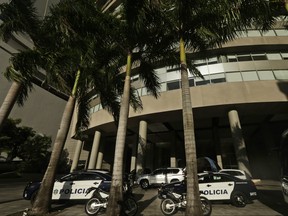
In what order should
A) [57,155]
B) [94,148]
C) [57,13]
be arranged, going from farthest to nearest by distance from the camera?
[94,148]
[57,13]
[57,155]

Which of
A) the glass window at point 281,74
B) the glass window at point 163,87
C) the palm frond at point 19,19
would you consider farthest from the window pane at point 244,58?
the palm frond at point 19,19

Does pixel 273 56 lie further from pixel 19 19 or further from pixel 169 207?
pixel 19 19

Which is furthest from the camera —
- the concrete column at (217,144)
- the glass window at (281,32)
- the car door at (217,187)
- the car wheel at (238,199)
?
the concrete column at (217,144)

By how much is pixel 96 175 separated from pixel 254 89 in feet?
53.1

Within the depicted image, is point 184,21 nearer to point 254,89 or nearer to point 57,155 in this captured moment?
point 57,155

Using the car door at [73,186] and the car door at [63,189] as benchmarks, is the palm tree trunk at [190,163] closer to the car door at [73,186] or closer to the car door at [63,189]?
the car door at [73,186]

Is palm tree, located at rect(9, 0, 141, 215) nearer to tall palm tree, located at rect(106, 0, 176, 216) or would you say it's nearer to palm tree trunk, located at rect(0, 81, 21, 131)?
tall palm tree, located at rect(106, 0, 176, 216)

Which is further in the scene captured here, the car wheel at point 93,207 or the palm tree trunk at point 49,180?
the palm tree trunk at point 49,180

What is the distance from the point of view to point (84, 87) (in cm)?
1040

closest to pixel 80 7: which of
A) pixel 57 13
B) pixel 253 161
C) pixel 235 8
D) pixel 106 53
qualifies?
pixel 57 13

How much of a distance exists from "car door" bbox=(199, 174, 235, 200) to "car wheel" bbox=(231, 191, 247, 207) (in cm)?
20

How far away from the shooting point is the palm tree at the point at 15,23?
923 cm

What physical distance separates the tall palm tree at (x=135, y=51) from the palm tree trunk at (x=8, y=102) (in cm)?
559

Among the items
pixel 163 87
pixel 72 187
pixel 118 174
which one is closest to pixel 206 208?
pixel 118 174
